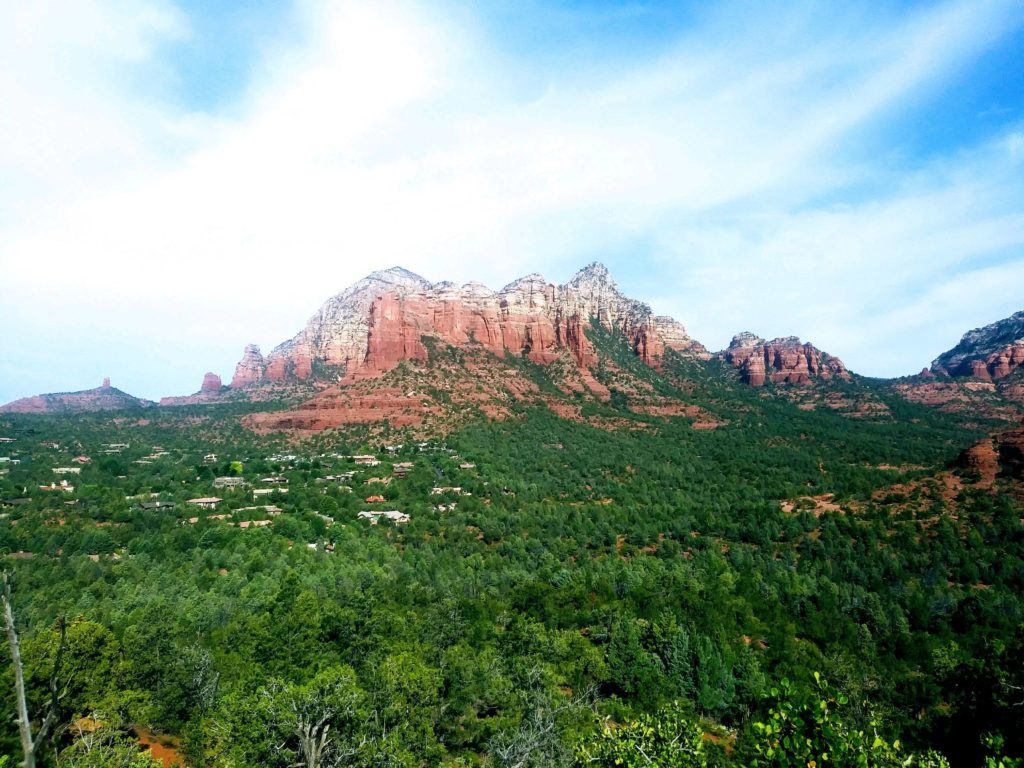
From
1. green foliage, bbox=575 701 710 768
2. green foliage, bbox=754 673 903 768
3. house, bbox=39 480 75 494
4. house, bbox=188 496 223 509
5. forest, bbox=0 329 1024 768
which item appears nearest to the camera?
green foliage, bbox=754 673 903 768

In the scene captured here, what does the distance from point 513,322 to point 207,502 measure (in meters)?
81.6

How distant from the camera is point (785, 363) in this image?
487 feet

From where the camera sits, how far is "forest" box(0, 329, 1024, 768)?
16.6 m

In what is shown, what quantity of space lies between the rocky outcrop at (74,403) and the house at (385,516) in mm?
140343

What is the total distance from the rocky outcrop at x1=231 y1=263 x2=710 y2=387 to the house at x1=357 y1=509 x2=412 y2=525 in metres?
52.9

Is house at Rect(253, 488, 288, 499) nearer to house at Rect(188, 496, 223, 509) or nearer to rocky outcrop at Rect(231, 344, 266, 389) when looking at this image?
house at Rect(188, 496, 223, 509)

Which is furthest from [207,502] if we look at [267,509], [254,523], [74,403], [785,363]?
[74,403]

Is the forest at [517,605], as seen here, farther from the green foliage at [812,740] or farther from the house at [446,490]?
the house at [446,490]

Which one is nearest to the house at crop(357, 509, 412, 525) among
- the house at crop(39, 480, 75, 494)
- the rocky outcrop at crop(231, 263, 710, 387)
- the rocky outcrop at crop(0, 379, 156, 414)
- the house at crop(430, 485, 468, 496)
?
the house at crop(430, 485, 468, 496)

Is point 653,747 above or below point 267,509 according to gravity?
above

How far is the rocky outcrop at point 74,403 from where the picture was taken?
167250mm

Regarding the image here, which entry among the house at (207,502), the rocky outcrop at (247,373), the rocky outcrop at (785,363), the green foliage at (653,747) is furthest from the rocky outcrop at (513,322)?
the green foliage at (653,747)

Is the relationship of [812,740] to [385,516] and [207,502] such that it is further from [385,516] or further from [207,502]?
[207,502]

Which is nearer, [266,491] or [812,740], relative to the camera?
[812,740]
